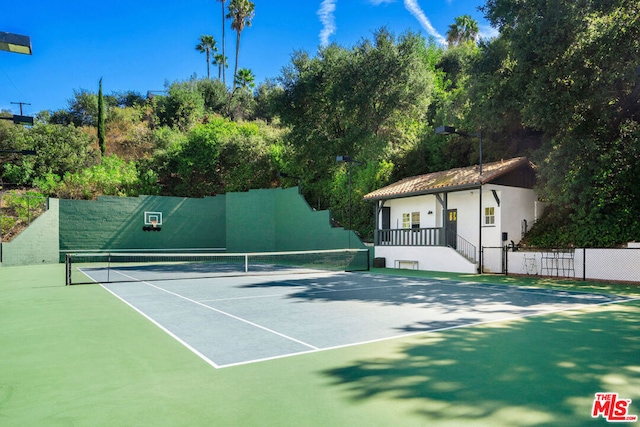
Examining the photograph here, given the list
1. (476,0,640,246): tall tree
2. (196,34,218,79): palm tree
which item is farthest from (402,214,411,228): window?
(196,34,218,79): palm tree

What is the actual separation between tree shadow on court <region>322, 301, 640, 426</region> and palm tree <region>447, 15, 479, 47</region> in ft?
173

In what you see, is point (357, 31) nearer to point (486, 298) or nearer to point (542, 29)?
point (542, 29)

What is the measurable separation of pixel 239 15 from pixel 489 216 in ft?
169

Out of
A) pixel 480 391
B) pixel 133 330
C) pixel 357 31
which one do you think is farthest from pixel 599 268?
pixel 357 31

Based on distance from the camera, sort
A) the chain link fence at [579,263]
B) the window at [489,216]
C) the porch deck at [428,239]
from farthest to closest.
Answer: the porch deck at [428,239], the window at [489,216], the chain link fence at [579,263]

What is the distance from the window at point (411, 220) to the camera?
2177 cm

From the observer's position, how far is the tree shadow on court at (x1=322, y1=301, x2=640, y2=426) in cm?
339

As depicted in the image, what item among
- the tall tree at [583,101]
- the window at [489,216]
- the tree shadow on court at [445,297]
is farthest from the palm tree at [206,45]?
the tree shadow on court at [445,297]

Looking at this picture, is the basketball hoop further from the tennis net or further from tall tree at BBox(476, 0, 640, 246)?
tall tree at BBox(476, 0, 640, 246)

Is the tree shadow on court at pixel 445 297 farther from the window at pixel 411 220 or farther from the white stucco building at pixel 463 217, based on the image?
the window at pixel 411 220

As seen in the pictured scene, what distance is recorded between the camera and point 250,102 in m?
53.3

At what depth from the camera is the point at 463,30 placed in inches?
2063

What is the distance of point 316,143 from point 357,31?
705 centimetres

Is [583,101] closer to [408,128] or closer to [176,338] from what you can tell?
[408,128]
